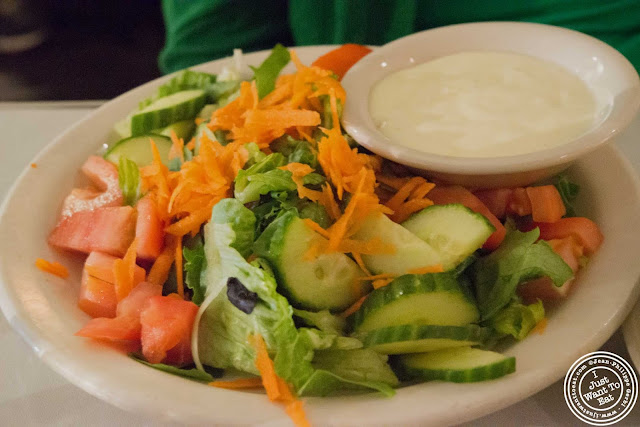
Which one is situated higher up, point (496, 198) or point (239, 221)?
point (239, 221)

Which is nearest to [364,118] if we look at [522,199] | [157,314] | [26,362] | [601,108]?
[522,199]

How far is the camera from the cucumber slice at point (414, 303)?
3.53 feet

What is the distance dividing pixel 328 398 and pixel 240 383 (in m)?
0.19

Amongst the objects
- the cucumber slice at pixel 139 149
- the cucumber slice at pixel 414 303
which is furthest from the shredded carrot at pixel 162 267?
the cucumber slice at pixel 414 303

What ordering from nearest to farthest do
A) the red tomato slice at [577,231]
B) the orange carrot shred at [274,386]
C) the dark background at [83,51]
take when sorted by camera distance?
1. the orange carrot shred at [274,386]
2. the red tomato slice at [577,231]
3. the dark background at [83,51]

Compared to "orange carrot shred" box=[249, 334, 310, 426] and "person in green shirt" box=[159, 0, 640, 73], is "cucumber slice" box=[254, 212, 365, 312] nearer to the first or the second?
"orange carrot shred" box=[249, 334, 310, 426]

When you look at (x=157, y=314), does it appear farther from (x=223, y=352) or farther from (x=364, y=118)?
(x=364, y=118)

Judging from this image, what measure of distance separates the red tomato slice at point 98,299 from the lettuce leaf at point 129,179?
27 centimetres

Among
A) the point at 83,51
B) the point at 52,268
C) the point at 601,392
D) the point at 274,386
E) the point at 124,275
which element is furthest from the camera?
the point at 83,51

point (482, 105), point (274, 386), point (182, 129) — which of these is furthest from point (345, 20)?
point (274, 386)

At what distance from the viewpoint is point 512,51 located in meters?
1.66

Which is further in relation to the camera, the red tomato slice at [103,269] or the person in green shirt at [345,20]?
the person in green shirt at [345,20]

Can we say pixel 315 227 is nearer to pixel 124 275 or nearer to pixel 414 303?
pixel 414 303

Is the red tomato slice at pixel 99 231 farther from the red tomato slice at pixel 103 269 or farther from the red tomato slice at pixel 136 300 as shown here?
the red tomato slice at pixel 136 300
